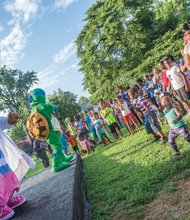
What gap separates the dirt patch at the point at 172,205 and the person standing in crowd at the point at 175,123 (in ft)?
4.11

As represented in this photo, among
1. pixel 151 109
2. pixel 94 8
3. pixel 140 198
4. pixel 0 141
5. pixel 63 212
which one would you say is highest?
pixel 94 8

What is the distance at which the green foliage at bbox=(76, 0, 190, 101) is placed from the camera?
24.4 metres

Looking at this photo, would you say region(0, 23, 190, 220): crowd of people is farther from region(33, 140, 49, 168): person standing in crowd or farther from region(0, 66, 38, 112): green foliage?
region(0, 66, 38, 112): green foliage

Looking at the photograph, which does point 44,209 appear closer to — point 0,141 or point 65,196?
point 65,196

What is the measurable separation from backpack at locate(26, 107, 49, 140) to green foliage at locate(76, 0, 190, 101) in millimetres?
17605

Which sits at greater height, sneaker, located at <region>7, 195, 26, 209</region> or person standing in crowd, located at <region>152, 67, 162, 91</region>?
person standing in crowd, located at <region>152, 67, 162, 91</region>

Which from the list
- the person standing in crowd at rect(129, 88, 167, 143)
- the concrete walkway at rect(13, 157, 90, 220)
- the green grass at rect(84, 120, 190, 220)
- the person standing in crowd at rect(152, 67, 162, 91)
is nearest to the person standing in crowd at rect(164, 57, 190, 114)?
the person standing in crowd at rect(129, 88, 167, 143)

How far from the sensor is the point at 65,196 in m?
4.03

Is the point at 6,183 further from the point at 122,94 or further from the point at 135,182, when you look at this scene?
the point at 122,94

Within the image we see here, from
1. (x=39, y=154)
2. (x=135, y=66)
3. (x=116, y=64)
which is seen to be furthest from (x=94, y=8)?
(x=39, y=154)

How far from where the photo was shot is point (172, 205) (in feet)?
10.7

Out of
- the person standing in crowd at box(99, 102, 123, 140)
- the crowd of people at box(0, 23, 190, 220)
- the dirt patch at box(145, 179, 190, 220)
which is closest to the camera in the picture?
the dirt patch at box(145, 179, 190, 220)

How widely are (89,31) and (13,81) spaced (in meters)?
24.3

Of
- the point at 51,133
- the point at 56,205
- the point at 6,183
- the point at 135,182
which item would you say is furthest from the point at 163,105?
the point at 6,183
